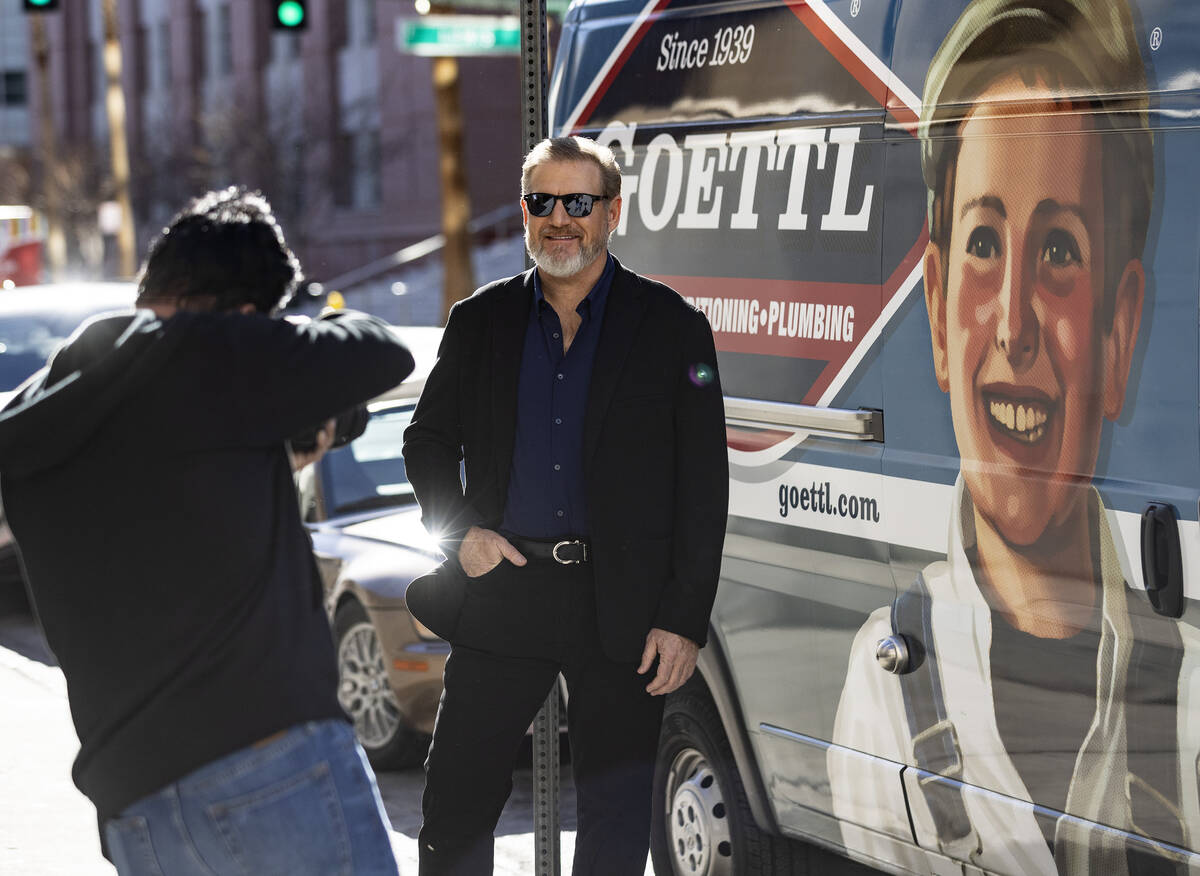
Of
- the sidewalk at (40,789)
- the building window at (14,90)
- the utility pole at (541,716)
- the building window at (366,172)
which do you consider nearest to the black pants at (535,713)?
the utility pole at (541,716)

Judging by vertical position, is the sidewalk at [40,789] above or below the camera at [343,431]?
below

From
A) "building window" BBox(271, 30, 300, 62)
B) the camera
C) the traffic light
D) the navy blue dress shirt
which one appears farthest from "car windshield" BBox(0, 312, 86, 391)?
"building window" BBox(271, 30, 300, 62)

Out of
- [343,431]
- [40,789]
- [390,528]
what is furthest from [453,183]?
[343,431]

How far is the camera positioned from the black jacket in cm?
19

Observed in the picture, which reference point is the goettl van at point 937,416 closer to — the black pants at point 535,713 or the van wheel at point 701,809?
the van wheel at point 701,809

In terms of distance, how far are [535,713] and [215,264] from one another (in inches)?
61.3

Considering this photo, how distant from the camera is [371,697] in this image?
7059mm

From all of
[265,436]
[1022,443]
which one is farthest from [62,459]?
[1022,443]

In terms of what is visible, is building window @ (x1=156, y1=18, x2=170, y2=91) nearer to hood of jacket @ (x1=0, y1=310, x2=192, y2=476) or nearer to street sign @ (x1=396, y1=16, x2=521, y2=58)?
street sign @ (x1=396, y1=16, x2=521, y2=58)

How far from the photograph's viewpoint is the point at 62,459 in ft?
8.62

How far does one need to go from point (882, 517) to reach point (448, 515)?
101cm

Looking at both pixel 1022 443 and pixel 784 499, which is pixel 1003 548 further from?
pixel 784 499

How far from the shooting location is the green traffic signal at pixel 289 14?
1252cm

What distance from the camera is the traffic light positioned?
1250 cm
